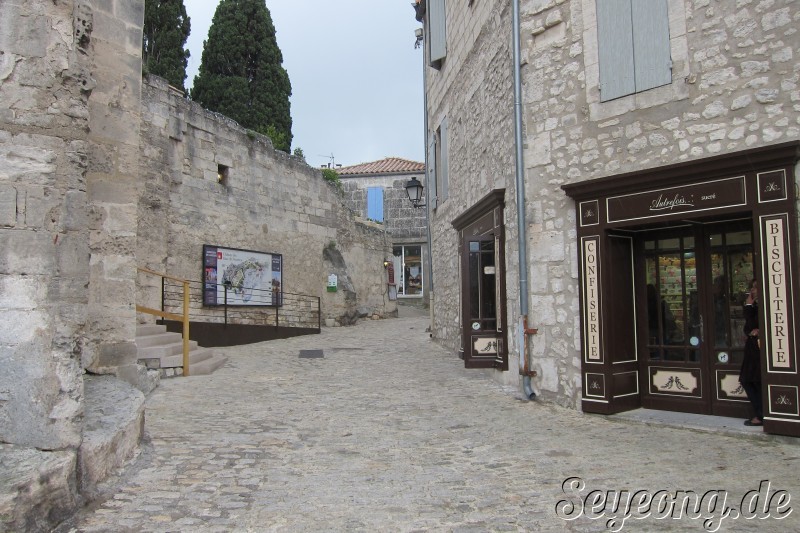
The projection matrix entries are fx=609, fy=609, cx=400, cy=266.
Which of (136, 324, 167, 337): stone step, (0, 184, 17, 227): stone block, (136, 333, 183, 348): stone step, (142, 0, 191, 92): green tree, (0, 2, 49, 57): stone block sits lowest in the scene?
(136, 333, 183, 348): stone step

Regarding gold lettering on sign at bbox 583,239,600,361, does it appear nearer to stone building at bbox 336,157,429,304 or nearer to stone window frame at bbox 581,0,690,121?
stone window frame at bbox 581,0,690,121

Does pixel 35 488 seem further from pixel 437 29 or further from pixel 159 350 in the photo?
Result: pixel 437 29

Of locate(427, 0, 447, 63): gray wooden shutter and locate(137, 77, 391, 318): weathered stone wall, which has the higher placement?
locate(427, 0, 447, 63): gray wooden shutter

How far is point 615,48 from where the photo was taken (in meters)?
6.25

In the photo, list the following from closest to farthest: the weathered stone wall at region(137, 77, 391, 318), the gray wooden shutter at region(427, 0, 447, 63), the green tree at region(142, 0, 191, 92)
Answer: the weathered stone wall at region(137, 77, 391, 318) → the gray wooden shutter at region(427, 0, 447, 63) → the green tree at region(142, 0, 191, 92)

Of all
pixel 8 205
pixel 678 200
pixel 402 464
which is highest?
pixel 678 200

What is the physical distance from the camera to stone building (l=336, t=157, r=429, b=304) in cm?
2777

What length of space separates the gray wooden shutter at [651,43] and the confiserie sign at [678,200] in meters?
1.09

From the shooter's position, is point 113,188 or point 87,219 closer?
point 87,219

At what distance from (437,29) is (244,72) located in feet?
40.2

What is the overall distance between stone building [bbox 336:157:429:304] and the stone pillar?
68.2ft

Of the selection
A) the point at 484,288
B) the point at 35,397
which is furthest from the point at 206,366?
the point at 35,397

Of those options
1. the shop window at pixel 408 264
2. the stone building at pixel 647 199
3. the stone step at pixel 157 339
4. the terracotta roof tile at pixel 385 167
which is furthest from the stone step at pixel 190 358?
the terracotta roof tile at pixel 385 167

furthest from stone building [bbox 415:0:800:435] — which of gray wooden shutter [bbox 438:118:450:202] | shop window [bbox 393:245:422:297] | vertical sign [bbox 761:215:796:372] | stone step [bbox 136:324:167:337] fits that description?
shop window [bbox 393:245:422:297]
